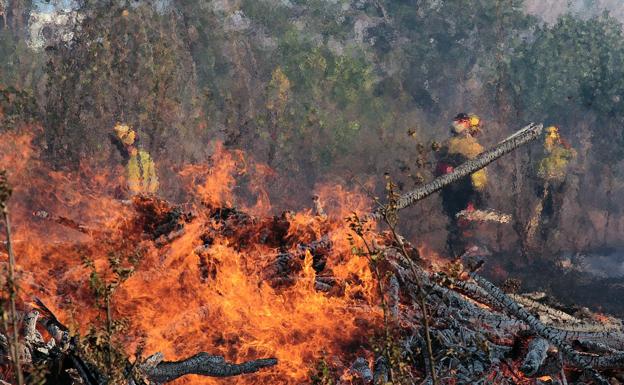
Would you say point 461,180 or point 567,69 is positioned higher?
point 567,69

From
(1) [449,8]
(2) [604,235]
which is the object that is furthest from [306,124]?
(1) [449,8]

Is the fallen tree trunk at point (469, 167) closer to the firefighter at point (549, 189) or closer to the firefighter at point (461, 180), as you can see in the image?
the firefighter at point (461, 180)

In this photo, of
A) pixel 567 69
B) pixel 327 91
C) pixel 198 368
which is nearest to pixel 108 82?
pixel 327 91

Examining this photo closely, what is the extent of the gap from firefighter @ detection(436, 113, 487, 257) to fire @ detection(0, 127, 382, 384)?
10.7 metres

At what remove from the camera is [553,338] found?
493 centimetres

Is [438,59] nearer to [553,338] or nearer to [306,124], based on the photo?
[306,124]

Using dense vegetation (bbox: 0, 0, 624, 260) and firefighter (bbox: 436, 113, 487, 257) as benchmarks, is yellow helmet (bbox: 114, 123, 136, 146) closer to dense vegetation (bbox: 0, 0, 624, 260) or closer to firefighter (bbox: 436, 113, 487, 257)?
dense vegetation (bbox: 0, 0, 624, 260)

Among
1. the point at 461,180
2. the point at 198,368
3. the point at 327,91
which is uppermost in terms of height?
the point at 327,91

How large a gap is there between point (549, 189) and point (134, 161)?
541 inches

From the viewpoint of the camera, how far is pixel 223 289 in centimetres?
610

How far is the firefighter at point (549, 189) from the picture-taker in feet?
66.6

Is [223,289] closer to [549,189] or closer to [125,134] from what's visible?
[125,134]

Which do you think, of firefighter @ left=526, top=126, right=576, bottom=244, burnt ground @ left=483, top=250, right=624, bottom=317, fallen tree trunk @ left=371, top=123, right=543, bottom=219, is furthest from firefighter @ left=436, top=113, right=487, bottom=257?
fallen tree trunk @ left=371, top=123, right=543, bottom=219

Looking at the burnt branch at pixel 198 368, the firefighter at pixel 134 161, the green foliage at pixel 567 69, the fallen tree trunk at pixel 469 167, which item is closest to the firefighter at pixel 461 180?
the fallen tree trunk at pixel 469 167
